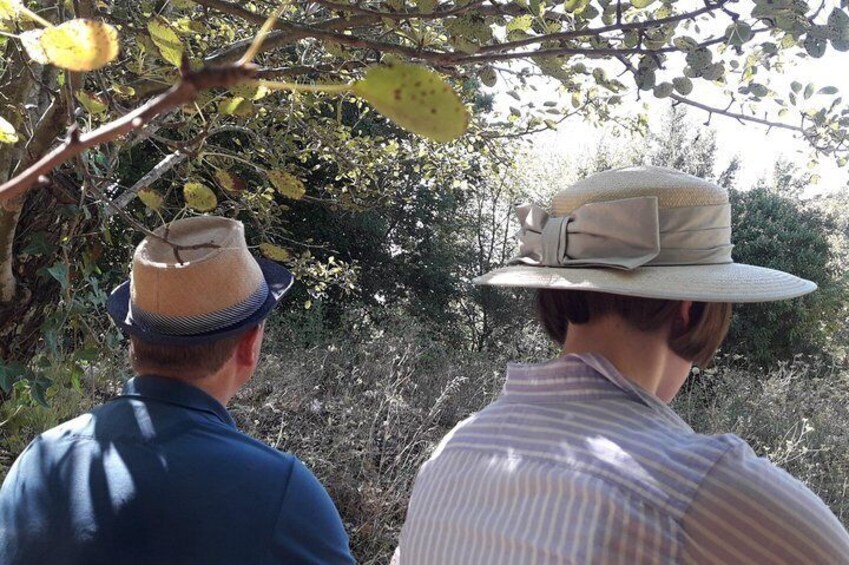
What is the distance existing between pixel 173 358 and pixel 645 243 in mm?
963

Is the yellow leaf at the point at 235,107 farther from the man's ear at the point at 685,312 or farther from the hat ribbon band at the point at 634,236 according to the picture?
the man's ear at the point at 685,312

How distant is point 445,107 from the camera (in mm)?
351

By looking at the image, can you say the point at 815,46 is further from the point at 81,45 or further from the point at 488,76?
the point at 81,45

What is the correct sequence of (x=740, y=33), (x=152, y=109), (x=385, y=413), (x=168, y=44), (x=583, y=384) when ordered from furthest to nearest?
(x=385, y=413) → (x=740, y=33) → (x=583, y=384) → (x=168, y=44) → (x=152, y=109)

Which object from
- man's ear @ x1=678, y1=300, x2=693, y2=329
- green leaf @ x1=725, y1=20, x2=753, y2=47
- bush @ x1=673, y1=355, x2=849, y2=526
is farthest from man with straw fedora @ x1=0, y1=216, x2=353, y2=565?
bush @ x1=673, y1=355, x2=849, y2=526

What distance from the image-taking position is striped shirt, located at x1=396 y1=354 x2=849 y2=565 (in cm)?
86

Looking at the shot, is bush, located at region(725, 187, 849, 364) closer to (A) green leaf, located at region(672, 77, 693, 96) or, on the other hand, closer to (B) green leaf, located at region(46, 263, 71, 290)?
(A) green leaf, located at region(672, 77, 693, 96)

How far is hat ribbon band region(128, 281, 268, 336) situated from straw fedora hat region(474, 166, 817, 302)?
0.62 meters

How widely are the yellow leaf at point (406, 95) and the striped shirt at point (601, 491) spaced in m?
0.68

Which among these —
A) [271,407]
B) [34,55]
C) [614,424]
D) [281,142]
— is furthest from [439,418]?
[34,55]

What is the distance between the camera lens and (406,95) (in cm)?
33

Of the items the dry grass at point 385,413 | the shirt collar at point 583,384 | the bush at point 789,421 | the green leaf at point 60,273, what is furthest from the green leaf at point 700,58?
the bush at point 789,421

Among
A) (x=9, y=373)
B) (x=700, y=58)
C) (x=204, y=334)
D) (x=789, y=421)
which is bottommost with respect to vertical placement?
(x=789, y=421)

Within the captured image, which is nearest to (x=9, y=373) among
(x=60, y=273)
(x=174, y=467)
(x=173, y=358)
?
(x=60, y=273)
